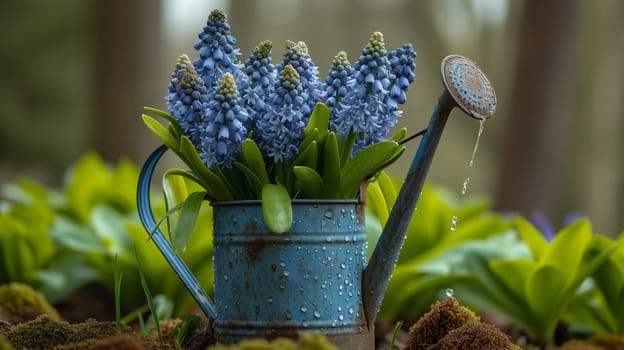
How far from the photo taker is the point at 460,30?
12664mm

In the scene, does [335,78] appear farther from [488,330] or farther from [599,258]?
[599,258]

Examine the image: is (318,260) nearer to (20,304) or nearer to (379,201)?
(379,201)

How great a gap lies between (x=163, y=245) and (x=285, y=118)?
1.52ft

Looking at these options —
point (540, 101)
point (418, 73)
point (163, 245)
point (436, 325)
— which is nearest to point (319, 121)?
point (163, 245)

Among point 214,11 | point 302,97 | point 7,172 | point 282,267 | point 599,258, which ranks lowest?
point 7,172

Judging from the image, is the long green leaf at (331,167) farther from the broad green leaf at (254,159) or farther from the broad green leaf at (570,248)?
the broad green leaf at (570,248)

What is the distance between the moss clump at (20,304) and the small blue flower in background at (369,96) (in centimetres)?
135

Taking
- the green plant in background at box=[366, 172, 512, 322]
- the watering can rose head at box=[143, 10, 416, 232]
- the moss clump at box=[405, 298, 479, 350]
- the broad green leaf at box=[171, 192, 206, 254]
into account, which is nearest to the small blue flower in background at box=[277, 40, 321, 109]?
the watering can rose head at box=[143, 10, 416, 232]

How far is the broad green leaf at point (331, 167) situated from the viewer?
6.05 feet

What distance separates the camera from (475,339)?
1.85m

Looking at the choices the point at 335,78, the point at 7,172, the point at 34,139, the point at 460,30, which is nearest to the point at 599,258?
the point at 335,78

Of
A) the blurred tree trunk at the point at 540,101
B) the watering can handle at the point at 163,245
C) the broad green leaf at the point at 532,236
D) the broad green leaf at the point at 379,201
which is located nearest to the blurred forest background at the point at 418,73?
the blurred tree trunk at the point at 540,101

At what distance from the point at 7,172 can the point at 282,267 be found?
26.9 ft

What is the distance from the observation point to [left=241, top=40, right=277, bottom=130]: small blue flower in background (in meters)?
1.89
